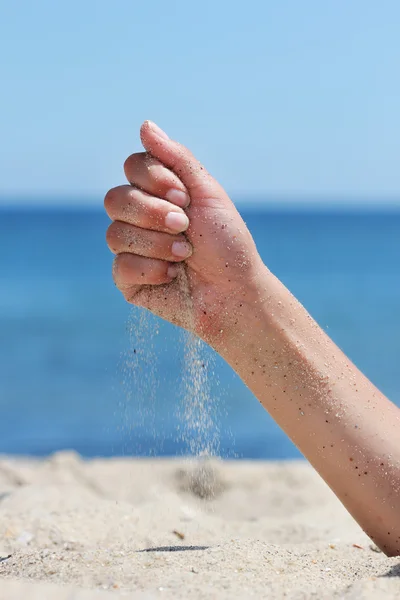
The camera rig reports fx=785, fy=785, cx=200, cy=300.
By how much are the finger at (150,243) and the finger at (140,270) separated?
0.06 ft

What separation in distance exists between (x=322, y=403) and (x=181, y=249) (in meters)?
0.57

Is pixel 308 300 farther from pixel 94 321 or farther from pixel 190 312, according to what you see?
pixel 190 312

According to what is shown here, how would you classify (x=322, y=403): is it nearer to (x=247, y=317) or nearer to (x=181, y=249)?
(x=247, y=317)

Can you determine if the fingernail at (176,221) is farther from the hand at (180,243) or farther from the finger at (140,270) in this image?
the finger at (140,270)

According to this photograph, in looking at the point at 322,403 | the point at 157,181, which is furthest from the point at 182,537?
the point at 157,181

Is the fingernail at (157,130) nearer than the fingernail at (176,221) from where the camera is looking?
No

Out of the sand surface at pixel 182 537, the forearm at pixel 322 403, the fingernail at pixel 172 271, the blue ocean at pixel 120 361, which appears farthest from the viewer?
the blue ocean at pixel 120 361

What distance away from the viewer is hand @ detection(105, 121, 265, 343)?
2143 millimetres

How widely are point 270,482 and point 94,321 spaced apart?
1265 centimetres

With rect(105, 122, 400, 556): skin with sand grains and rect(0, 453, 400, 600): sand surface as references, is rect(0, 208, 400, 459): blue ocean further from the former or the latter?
rect(0, 453, 400, 600): sand surface

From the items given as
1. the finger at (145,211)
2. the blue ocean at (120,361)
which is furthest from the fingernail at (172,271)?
the blue ocean at (120,361)

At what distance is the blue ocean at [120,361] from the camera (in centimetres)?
664

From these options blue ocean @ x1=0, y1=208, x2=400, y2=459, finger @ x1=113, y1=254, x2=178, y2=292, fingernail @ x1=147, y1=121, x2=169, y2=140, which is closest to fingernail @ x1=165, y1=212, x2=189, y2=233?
finger @ x1=113, y1=254, x2=178, y2=292

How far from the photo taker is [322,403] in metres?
2.13
